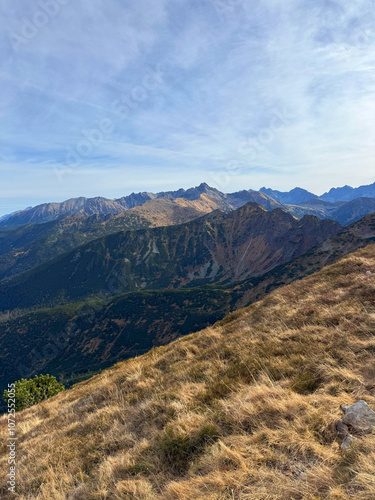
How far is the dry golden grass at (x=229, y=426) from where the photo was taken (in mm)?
4363

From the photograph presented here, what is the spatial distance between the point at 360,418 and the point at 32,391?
6027 cm

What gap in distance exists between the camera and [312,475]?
403 centimetres

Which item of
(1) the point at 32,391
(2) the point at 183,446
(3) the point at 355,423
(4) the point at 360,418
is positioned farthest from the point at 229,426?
(1) the point at 32,391

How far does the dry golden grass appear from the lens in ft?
14.3

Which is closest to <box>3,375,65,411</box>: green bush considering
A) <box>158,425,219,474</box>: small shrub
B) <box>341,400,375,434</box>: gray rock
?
<box>158,425,219,474</box>: small shrub

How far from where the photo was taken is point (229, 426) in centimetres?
630

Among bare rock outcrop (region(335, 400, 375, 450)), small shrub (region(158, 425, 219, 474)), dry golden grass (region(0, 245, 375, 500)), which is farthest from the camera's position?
small shrub (region(158, 425, 219, 474))

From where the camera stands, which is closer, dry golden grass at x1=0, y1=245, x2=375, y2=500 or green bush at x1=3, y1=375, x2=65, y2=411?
dry golden grass at x1=0, y1=245, x2=375, y2=500

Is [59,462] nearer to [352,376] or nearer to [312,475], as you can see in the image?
[312,475]

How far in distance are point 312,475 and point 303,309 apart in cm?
1127

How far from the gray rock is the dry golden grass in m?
0.38

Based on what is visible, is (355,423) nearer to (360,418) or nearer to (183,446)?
(360,418)

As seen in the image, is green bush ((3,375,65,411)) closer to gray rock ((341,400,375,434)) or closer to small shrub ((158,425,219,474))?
small shrub ((158,425,219,474))

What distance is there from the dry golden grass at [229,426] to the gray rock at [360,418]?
0.38m
